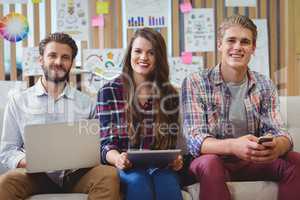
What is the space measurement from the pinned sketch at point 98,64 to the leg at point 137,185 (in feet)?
3.99

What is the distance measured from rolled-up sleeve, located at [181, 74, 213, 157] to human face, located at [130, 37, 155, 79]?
201 millimetres

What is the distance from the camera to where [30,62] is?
2.77m

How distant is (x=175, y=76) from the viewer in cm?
284

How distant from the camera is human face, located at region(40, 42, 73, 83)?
1.94 metres

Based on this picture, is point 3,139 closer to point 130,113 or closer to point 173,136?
point 130,113

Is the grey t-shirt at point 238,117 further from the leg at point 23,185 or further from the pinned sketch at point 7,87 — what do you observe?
the pinned sketch at point 7,87

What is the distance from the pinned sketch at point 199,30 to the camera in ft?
9.28

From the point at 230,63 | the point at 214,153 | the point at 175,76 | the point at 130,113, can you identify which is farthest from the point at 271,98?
the point at 175,76

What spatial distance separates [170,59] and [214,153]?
3.88ft

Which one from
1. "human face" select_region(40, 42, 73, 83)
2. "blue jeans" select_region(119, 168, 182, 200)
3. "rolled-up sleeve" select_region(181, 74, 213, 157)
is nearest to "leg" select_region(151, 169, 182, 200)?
"blue jeans" select_region(119, 168, 182, 200)

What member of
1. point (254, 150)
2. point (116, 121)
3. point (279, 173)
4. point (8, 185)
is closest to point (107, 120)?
point (116, 121)

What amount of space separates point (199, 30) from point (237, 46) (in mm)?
935

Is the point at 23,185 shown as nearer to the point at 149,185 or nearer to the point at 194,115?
the point at 149,185

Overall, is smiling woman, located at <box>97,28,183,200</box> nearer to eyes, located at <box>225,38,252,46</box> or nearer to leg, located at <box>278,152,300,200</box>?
eyes, located at <box>225,38,252,46</box>
